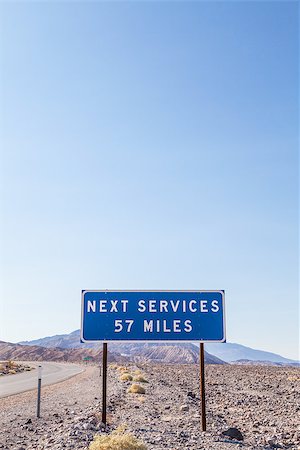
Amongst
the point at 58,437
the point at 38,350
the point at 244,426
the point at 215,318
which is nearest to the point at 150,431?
the point at 58,437

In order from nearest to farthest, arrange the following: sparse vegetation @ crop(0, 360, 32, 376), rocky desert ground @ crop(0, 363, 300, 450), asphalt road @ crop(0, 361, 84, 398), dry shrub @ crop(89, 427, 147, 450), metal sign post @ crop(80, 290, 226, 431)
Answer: dry shrub @ crop(89, 427, 147, 450) → rocky desert ground @ crop(0, 363, 300, 450) → metal sign post @ crop(80, 290, 226, 431) → asphalt road @ crop(0, 361, 84, 398) → sparse vegetation @ crop(0, 360, 32, 376)

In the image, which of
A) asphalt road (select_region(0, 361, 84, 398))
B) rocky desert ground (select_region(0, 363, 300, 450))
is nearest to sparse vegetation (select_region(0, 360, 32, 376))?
asphalt road (select_region(0, 361, 84, 398))

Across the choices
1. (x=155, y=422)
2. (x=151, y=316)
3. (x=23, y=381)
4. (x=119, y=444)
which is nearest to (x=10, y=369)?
(x=23, y=381)

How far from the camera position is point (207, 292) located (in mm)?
12500

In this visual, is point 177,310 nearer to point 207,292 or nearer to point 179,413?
point 207,292

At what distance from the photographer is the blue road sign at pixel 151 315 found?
40.4 feet

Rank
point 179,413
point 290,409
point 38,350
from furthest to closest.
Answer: point 38,350 < point 290,409 < point 179,413

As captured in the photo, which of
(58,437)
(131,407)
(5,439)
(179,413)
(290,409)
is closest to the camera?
(58,437)

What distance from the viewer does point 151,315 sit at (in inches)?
492

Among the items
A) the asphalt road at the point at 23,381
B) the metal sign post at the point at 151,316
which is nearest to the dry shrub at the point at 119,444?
the metal sign post at the point at 151,316

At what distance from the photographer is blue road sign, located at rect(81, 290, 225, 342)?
1232 cm

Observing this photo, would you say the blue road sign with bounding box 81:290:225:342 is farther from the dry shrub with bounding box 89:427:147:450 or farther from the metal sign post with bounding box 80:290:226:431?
the dry shrub with bounding box 89:427:147:450

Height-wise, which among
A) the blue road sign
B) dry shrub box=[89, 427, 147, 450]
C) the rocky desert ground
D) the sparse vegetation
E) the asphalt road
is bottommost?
the sparse vegetation

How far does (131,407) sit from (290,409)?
746 centimetres
